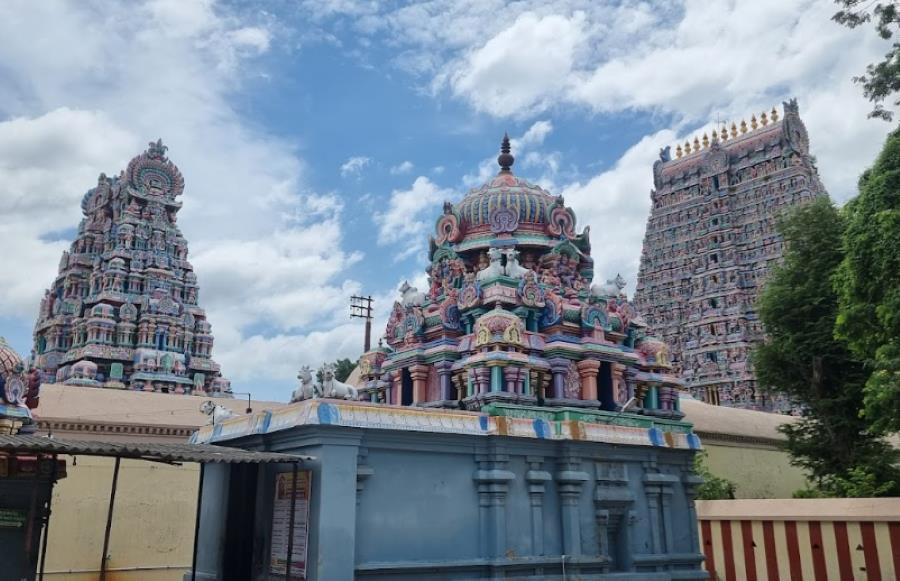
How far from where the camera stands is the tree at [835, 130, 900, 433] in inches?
554

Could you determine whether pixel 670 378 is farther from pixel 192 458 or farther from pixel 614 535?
pixel 192 458

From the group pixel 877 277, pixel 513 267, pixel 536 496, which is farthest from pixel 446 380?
pixel 877 277

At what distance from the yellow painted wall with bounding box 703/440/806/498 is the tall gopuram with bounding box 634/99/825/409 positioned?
58.7 feet

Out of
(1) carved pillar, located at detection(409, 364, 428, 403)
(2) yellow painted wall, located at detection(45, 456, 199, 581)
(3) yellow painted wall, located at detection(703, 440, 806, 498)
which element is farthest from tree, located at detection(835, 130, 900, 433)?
(2) yellow painted wall, located at detection(45, 456, 199, 581)

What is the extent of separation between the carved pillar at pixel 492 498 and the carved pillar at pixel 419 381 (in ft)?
16.0

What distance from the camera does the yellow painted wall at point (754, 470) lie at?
30.0 m

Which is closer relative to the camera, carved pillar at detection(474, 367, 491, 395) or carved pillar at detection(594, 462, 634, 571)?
carved pillar at detection(594, 462, 634, 571)

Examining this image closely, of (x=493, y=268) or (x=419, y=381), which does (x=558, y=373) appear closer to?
(x=493, y=268)

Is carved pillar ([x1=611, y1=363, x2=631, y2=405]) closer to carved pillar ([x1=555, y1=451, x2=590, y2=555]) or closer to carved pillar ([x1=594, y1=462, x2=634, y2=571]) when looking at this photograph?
carved pillar ([x1=594, y1=462, x2=634, y2=571])

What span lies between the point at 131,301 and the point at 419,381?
27.8 meters

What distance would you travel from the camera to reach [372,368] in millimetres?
21547

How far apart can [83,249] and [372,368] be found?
2983cm

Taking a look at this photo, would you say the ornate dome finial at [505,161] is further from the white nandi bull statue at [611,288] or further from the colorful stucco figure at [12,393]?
the colorful stucco figure at [12,393]

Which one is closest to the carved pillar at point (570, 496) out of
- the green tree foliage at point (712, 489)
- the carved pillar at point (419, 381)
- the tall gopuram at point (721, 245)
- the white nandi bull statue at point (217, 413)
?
the carved pillar at point (419, 381)
